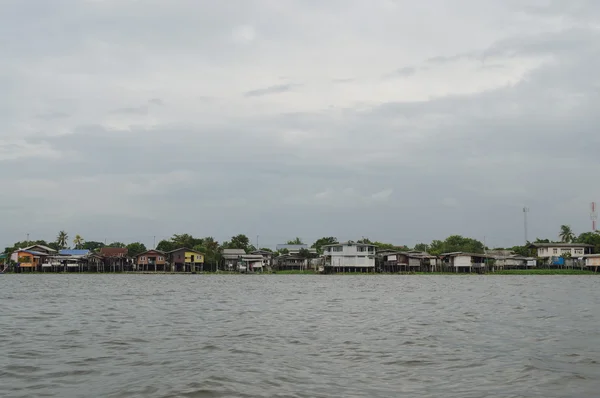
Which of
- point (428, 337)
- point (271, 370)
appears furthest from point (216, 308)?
point (271, 370)

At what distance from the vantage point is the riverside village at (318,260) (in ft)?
280

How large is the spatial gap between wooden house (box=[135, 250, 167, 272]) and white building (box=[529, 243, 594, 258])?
64.9 meters

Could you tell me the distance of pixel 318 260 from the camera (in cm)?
9194

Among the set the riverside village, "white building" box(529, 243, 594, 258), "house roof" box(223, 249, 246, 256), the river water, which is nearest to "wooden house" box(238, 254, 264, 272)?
the riverside village

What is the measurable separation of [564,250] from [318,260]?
41034 millimetres

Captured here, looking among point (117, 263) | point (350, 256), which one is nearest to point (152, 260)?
point (117, 263)

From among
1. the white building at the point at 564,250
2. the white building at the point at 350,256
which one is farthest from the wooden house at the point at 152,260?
the white building at the point at 564,250

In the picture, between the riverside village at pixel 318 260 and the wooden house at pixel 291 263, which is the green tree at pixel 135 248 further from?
the wooden house at pixel 291 263

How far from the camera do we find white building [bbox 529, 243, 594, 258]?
3423 inches

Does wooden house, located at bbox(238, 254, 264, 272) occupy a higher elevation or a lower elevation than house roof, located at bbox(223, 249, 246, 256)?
lower

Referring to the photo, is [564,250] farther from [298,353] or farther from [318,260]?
[298,353]

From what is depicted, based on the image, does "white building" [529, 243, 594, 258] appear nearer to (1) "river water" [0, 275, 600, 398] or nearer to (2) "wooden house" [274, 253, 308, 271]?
(2) "wooden house" [274, 253, 308, 271]

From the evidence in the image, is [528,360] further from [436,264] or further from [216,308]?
[436,264]

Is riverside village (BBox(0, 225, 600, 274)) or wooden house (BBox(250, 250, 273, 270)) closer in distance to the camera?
riverside village (BBox(0, 225, 600, 274))
